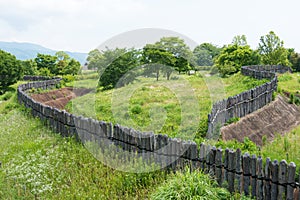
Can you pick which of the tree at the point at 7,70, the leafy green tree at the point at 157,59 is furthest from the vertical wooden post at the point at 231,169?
the tree at the point at 7,70

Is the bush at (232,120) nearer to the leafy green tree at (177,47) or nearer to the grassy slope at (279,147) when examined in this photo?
the grassy slope at (279,147)

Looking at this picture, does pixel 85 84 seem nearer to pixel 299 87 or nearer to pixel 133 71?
pixel 133 71

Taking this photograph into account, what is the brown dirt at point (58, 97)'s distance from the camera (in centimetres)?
2445

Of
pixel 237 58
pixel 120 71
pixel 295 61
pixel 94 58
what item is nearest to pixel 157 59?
pixel 94 58

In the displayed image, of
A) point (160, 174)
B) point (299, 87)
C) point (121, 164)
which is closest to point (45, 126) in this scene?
point (121, 164)

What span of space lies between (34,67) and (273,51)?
4387 cm

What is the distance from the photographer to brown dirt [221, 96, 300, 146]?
12.3 metres

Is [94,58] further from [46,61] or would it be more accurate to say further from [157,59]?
[46,61]

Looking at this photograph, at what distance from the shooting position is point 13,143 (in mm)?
10695

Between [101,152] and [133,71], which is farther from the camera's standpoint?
[133,71]

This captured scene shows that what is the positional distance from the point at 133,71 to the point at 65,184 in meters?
14.2

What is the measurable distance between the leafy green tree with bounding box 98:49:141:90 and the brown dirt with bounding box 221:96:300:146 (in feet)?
28.2

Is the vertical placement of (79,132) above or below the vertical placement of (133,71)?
below

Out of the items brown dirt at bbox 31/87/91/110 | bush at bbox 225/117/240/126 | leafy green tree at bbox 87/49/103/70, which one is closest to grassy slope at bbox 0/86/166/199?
bush at bbox 225/117/240/126
